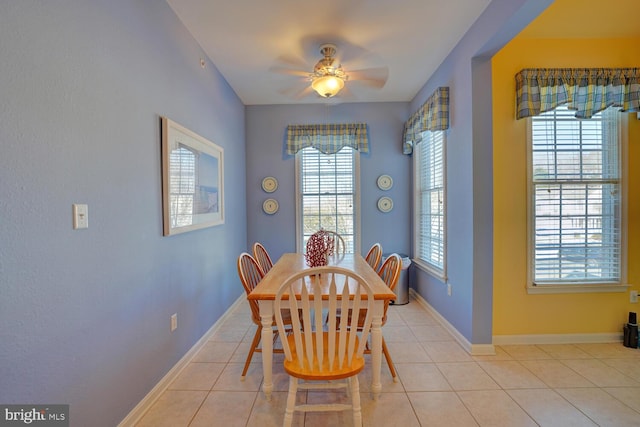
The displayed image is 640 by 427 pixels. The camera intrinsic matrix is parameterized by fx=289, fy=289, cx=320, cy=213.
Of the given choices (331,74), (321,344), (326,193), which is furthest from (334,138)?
(321,344)

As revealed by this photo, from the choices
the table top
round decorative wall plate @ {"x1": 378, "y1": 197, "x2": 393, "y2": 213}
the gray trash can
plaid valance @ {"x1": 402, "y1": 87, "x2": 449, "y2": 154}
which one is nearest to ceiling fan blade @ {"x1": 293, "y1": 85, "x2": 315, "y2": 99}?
plaid valance @ {"x1": 402, "y1": 87, "x2": 449, "y2": 154}

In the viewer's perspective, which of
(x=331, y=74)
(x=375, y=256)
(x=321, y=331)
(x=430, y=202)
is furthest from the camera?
(x=430, y=202)

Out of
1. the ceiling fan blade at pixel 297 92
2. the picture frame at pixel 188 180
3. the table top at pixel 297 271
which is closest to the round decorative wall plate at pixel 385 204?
the table top at pixel 297 271

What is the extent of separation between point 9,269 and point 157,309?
985 millimetres

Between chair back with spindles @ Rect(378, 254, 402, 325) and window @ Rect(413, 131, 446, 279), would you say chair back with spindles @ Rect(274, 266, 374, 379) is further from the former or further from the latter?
window @ Rect(413, 131, 446, 279)

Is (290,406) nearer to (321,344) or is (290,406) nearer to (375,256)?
(321,344)

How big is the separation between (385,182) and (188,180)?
8.71ft

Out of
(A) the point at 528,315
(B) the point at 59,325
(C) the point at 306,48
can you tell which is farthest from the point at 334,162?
(B) the point at 59,325

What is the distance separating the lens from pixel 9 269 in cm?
101

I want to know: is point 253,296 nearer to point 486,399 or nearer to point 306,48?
point 486,399

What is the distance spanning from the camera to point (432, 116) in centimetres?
293

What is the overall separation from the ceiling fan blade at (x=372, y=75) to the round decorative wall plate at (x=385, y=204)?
1.58 meters

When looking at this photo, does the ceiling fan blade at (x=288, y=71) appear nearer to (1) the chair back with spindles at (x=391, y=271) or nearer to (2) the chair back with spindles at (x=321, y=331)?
(1) the chair back with spindles at (x=391, y=271)

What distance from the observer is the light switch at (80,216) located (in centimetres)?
127
